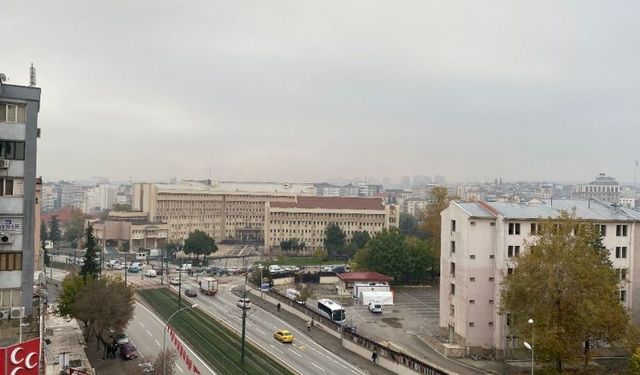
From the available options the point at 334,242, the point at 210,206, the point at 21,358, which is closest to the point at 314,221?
the point at 334,242

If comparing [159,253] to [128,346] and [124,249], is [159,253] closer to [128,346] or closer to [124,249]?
[124,249]

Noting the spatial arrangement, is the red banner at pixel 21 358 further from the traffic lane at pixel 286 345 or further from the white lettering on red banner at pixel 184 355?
the traffic lane at pixel 286 345

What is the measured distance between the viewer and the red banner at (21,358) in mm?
13461

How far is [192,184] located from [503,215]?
11192 cm

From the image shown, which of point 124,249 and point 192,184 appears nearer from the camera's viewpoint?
point 124,249

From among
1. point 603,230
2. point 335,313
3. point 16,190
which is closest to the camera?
point 16,190

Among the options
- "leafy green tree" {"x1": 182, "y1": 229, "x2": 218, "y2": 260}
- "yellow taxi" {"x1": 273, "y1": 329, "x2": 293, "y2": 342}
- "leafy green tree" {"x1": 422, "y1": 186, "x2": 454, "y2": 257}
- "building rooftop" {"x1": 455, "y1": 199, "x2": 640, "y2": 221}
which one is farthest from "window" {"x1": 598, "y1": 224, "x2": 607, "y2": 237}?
"leafy green tree" {"x1": 182, "y1": 229, "x2": 218, "y2": 260}

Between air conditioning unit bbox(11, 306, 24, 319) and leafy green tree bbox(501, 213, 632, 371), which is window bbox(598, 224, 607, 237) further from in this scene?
air conditioning unit bbox(11, 306, 24, 319)

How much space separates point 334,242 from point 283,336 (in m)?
62.5

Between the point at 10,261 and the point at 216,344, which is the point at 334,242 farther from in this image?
the point at 10,261

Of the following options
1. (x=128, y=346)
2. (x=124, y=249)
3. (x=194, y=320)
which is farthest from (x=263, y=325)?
(x=124, y=249)

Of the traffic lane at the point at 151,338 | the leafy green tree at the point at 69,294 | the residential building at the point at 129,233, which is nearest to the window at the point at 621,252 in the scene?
the traffic lane at the point at 151,338

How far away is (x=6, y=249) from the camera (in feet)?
69.0

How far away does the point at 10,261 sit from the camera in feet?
69.3
